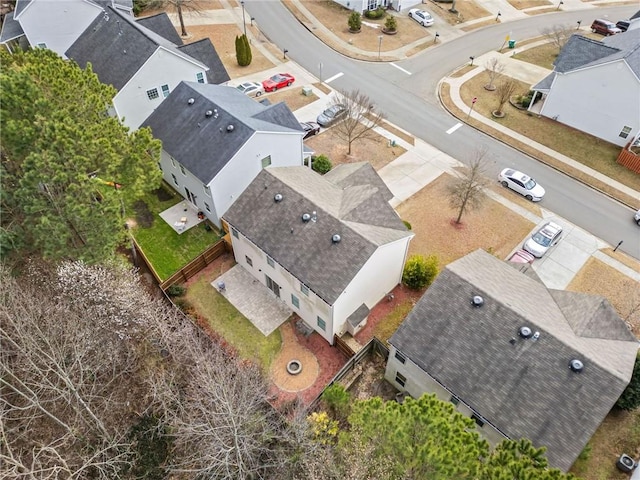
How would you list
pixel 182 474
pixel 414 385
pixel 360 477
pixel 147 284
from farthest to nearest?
pixel 147 284
pixel 414 385
pixel 182 474
pixel 360 477

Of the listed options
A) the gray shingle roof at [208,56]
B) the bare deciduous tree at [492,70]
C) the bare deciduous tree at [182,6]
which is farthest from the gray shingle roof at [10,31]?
the bare deciduous tree at [492,70]

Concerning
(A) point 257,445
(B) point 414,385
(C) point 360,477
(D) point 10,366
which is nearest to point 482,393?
(B) point 414,385

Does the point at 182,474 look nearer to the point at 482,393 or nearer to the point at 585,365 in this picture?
the point at 482,393

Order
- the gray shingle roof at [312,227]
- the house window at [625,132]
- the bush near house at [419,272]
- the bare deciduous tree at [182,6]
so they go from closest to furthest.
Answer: the gray shingle roof at [312,227] < the bush near house at [419,272] < the house window at [625,132] < the bare deciduous tree at [182,6]

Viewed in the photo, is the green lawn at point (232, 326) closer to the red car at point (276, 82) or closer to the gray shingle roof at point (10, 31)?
the red car at point (276, 82)

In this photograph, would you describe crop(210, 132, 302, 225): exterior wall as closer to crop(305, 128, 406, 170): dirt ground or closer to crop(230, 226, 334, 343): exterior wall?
crop(230, 226, 334, 343): exterior wall

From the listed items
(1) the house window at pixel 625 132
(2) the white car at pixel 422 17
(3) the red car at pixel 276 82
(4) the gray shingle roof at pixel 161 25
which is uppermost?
(4) the gray shingle roof at pixel 161 25
